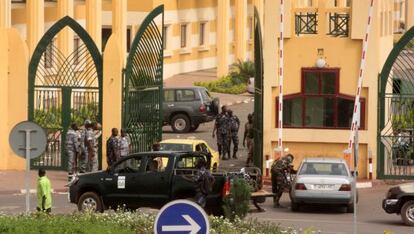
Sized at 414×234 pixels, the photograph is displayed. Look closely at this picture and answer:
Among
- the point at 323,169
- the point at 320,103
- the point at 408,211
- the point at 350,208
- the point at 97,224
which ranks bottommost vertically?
the point at 350,208

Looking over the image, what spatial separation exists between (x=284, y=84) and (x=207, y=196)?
9.22 meters

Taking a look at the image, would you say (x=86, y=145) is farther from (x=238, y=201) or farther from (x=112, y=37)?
(x=238, y=201)

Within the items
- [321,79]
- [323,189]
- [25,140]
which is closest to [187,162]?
[323,189]

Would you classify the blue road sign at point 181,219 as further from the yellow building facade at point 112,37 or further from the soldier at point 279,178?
the yellow building facade at point 112,37

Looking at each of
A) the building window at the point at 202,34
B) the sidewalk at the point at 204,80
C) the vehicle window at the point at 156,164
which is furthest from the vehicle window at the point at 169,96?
the building window at the point at 202,34

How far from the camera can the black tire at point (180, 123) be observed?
47625 mm

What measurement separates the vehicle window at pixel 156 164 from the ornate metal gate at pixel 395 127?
8991 millimetres

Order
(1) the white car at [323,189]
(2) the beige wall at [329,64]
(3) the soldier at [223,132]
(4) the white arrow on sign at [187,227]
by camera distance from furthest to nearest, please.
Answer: (3) the soldier at [223,132] < (2) the beige wall at [329,64] < (1) the white car at [323,189] < (4) the white arrow on sign at [187,227]

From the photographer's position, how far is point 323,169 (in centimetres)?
3055

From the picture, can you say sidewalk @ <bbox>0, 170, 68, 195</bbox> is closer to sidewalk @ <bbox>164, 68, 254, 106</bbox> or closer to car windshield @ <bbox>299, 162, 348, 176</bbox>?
car windshield @ <bbox>299, 162, 348, 176</bbox>

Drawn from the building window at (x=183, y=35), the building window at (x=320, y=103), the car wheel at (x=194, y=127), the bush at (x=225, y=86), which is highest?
the building window at (x=183, y=35)

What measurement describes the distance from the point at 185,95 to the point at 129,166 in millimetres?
19273

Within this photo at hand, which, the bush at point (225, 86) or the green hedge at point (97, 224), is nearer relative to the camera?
the green hedge at point (97, 224)

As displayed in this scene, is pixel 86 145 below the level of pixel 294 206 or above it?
above
